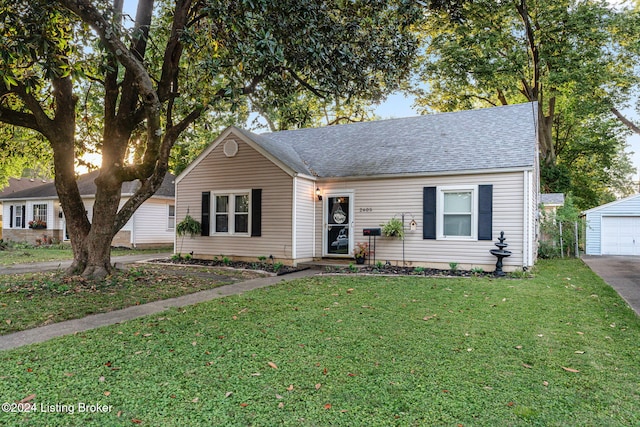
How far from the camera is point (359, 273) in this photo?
984 centimetres

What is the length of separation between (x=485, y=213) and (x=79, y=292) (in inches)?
364

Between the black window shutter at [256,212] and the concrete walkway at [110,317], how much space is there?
360 centimetres

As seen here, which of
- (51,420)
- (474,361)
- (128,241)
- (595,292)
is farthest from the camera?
(128,241)

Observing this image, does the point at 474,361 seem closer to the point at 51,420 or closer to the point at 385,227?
the point at 51,420

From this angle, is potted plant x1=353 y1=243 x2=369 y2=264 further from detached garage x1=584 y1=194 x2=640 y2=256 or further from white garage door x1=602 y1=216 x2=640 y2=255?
white garage door x1=602 y1=216 x2=640 y2=255

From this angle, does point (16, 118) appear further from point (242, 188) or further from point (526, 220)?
point (526, 220)

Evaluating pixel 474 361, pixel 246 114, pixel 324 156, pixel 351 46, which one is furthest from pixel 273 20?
pixel 324 156

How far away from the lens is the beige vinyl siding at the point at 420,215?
9703 mm

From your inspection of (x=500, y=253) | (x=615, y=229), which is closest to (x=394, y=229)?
(x=500, y=253)

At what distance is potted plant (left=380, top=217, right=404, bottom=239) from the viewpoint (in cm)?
1056

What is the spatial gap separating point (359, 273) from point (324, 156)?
4.91 m

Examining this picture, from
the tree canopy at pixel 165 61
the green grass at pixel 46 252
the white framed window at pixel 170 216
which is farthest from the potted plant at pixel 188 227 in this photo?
the white framed window at pixel 170 216

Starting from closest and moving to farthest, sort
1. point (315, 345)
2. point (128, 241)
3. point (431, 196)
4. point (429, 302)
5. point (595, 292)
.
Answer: point (315, 345) → point (429, 302) → point (595, 292) → point (431, 196) → point (128, 241)

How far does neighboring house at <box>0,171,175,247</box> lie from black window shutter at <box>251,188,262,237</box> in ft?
26.9
